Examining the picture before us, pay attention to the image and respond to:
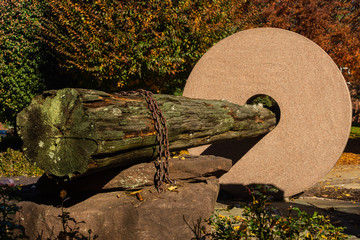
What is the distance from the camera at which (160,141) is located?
2613 mm

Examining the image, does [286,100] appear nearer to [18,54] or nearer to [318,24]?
[318,24]

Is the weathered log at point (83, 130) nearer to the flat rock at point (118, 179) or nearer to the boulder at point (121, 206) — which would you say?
the flat rock at point (118, 179)

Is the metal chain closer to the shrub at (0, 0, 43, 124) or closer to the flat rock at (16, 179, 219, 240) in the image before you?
the flat rock at (16, 179, 219, 240)

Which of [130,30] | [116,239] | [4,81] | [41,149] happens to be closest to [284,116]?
[116,239]

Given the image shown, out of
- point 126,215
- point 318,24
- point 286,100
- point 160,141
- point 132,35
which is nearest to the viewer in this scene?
point 126,215

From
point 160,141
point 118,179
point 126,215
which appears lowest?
point 126,215

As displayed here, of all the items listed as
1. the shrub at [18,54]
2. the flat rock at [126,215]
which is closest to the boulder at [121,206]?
the flat rock at [126,215]

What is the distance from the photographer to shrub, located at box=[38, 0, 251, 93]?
7.44 meters

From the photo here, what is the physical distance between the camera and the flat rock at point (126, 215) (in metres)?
2.39

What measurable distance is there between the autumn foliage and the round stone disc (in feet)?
17.3

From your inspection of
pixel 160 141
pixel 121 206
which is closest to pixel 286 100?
pixel 160 141

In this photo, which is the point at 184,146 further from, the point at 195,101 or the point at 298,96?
the point at 298,96

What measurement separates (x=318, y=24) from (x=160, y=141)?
29.9 ft

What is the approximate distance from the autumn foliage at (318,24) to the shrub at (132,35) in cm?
226
